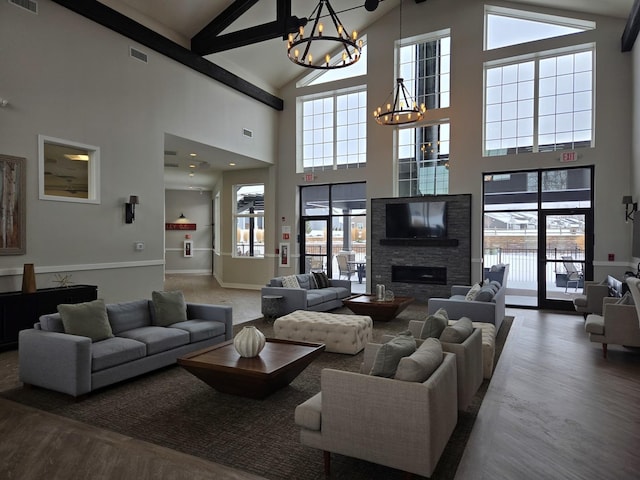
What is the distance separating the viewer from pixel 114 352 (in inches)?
161

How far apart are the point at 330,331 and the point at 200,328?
1.64m

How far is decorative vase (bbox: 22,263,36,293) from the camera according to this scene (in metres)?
5.66

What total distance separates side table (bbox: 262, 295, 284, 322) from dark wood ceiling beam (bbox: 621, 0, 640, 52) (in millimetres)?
7391

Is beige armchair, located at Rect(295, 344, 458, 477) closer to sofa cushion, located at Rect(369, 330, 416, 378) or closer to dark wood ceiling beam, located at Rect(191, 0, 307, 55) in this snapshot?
sofa cushion, located at Rect(369, 330, 416, 378)

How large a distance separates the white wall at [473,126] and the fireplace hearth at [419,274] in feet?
2.41

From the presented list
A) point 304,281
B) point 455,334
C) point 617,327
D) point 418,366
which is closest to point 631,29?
point 617,327

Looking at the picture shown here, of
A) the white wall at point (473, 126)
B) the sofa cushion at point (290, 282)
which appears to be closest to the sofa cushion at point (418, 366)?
the sofa cushion at point (290, 282)

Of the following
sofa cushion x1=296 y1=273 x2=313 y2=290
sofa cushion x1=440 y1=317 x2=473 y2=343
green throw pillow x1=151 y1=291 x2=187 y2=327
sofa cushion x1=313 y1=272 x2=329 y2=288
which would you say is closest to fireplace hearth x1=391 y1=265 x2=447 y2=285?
sofa cushion x1=313 y1=272 x2=329 y2=288

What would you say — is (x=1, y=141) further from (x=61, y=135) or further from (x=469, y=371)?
(x=469, y=371)

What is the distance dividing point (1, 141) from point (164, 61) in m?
3.50

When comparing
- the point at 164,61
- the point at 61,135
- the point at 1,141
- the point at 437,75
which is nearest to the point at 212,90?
the point at 164,61

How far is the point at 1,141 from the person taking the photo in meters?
5.70

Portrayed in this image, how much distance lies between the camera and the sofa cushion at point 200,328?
498 cm

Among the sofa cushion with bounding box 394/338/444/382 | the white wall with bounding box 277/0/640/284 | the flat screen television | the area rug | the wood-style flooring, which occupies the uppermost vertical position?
the white wall with bounding box 277/0/640/284
